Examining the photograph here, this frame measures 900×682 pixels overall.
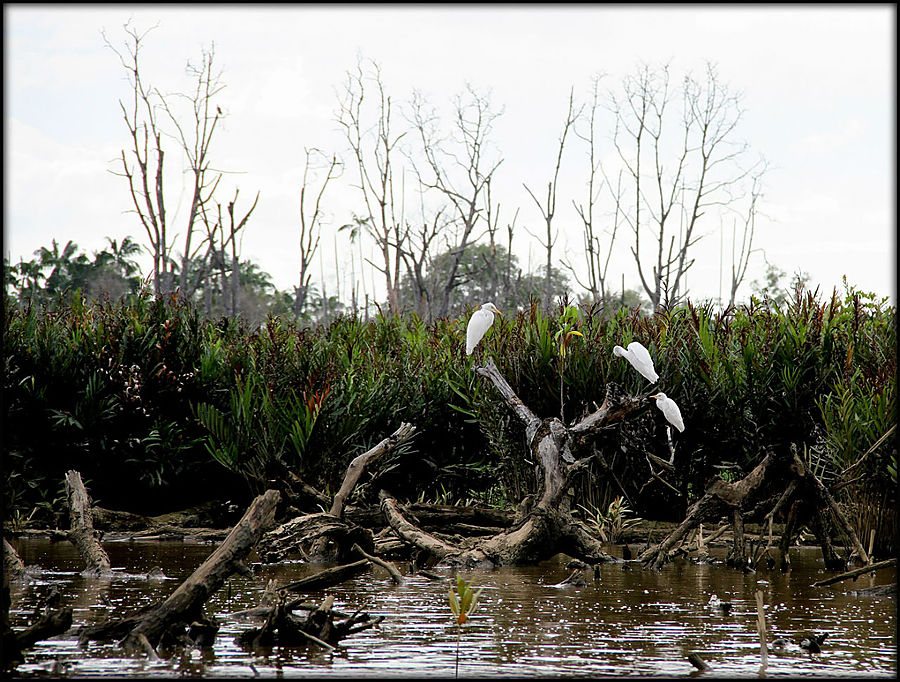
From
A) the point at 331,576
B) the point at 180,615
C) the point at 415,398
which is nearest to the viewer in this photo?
the point at 180,615

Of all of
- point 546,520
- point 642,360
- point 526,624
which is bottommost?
point 526,624

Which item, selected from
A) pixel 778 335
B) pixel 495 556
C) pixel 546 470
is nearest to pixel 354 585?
pixel 495 556

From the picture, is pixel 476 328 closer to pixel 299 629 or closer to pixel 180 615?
pixel 299 629

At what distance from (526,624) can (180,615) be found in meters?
1.69

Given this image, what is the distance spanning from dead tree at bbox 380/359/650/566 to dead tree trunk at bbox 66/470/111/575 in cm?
200

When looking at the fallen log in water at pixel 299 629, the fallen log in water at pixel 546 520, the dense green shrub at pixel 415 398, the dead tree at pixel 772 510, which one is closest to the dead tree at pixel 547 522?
the fallen log in water at pixel 546 520

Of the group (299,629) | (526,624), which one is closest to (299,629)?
(299,629)

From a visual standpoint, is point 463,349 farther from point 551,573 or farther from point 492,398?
point 551,573

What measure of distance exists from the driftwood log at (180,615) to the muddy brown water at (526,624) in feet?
0.25

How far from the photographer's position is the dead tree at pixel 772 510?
6.89 meters

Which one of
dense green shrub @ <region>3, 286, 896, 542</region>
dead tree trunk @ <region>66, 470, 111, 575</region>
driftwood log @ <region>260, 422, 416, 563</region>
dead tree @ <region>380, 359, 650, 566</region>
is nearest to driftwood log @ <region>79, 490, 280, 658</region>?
driftwood log @ <region>260, 422, 416, 563</region>

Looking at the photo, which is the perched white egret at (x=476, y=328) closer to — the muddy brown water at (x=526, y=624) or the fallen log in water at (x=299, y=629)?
the muddy brown water at (x=526, y=624)

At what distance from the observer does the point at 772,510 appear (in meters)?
7.10

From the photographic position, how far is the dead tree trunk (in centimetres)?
630
